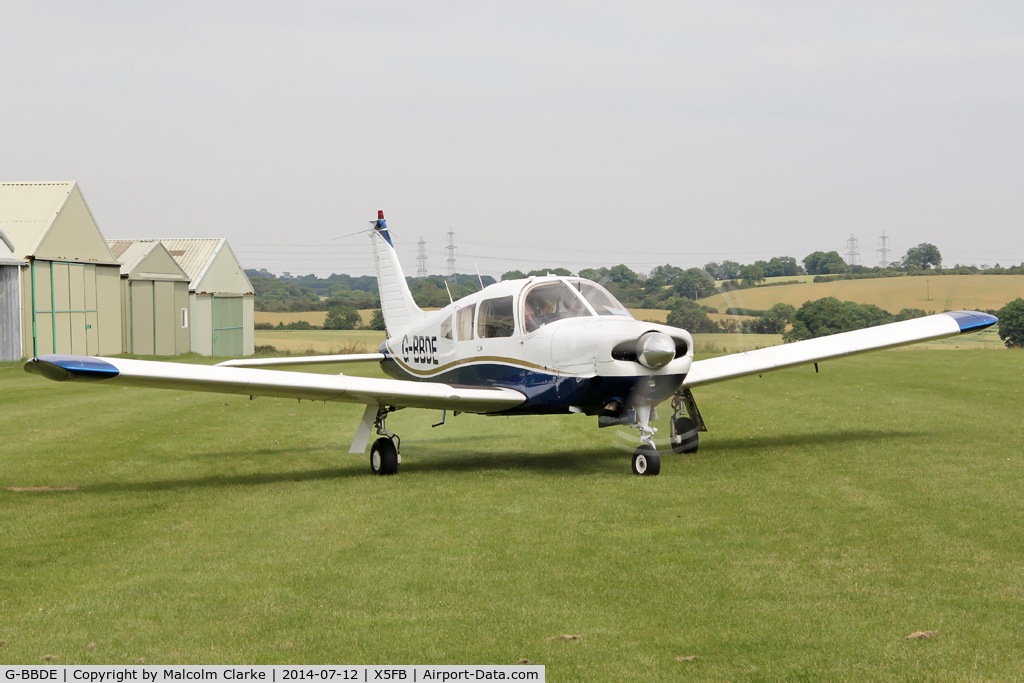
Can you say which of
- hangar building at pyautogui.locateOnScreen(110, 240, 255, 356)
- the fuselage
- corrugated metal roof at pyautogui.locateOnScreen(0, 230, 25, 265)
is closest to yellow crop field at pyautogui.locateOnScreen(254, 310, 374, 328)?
hangar building at pyautogui.locateOnScreen(110, 240, 255, 356)

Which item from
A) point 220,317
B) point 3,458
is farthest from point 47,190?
point 3,458

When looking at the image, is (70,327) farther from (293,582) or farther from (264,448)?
(293,582)

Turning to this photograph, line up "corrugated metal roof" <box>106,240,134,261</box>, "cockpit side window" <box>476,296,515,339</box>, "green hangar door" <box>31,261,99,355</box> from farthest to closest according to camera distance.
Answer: "corrugated metal roof" <box>106,240,134,261</box>
"green hangar door" <box>31,261,99,355</box>
"cockpit side window" <box>476,296,515,339</box>

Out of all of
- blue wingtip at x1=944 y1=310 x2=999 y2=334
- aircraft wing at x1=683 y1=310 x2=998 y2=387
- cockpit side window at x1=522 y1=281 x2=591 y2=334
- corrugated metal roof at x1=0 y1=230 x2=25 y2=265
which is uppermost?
corrugated metal roof at x1=0 y1=230 x2=25 y2=265

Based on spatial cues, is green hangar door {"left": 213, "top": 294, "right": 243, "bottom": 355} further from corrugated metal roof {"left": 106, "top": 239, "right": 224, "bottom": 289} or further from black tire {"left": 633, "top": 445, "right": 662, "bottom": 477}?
black tire {"left": 633, "top": 445, "right": 662, "bottom": 477}

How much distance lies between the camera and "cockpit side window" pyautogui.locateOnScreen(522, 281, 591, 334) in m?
12.1

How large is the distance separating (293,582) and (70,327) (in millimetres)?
37352

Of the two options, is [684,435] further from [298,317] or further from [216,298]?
[298,317]

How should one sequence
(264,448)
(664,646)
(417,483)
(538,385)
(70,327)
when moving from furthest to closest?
(70,327), (264,448), (538,385), (417,483), (664,646)

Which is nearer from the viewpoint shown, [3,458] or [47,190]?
[3,458]

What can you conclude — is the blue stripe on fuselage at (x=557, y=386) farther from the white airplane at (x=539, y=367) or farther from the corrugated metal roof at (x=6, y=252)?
the corrugated metal roof at (x=6, y=252)

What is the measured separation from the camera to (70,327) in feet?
130

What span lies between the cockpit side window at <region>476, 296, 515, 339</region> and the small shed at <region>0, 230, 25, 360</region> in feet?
98.4

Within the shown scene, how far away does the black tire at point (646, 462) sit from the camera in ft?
36.4
